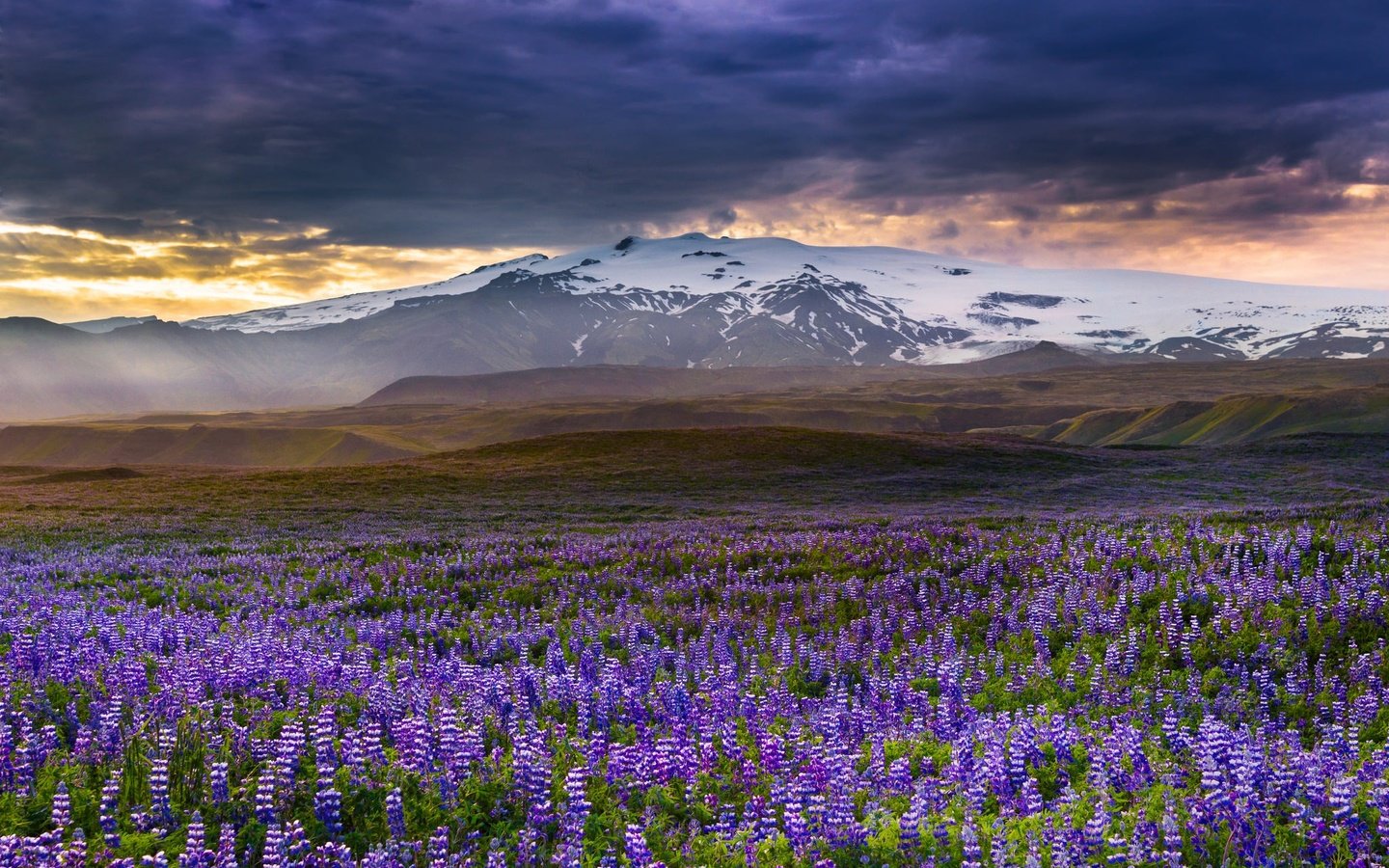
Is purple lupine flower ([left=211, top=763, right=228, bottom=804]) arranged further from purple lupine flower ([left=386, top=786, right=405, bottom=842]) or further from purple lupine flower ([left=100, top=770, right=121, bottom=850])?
purple lupine flower ([left=386, top=786, right=405, bottom=842])

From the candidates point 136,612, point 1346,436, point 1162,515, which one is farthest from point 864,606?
→ point 1346,436

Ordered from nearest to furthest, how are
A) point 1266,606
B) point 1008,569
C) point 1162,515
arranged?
1. point 1266,606
2. point 1008,569
3. point 1162,515

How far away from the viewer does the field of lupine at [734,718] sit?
22.2ft

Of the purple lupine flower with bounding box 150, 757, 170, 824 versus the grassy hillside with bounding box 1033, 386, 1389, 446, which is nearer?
the purple lupine flower with bounding box 150, 757, 170, 824

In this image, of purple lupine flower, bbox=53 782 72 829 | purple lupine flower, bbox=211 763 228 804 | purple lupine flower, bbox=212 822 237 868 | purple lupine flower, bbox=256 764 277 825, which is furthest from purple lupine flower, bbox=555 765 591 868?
purple lupine flower, bbox=53 782 72 829

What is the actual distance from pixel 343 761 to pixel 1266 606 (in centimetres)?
1239

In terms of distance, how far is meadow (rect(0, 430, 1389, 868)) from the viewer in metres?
6.82

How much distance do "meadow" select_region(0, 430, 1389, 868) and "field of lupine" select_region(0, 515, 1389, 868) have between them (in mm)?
46

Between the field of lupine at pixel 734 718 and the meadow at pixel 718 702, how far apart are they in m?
0.05

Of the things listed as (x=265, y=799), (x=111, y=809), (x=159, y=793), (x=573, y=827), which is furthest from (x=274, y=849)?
(x=573, y=827)

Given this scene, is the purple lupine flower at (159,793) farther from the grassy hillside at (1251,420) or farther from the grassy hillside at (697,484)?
the grassy hillside at (1251,420)

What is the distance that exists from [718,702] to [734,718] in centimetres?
24

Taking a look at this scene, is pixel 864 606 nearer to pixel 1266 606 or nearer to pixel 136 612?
pixel 1266 606

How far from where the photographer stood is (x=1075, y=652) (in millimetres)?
13328
